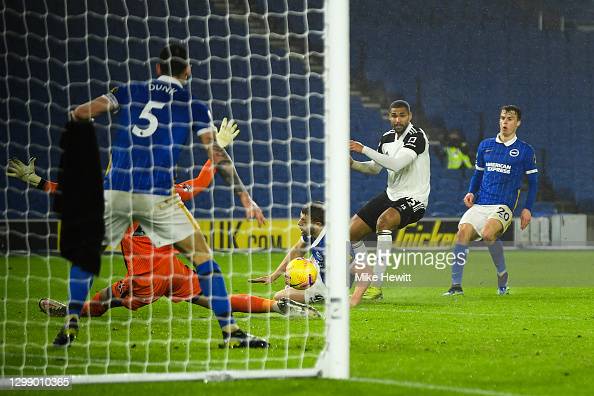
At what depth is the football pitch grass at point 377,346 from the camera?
184 inches

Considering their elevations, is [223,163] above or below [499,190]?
above

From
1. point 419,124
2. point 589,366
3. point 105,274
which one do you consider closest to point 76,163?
point 589,366

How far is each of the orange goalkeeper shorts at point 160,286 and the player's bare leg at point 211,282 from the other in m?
0.80

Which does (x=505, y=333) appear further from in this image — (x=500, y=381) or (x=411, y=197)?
(x=411, y=197)

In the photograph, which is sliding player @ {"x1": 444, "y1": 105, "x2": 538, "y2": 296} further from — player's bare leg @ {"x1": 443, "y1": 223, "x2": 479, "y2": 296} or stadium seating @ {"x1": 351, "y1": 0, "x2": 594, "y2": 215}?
stadium seating @ {"x1": 351, "y1": 0, "x2": 594, "y2": 215}

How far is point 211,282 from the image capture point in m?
5.76

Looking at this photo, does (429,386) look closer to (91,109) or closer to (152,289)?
(91,109)

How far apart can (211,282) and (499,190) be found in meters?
6.01

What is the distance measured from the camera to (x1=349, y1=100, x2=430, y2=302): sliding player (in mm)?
9812

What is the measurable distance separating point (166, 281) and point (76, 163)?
176cm

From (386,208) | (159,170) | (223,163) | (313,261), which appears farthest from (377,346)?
(386,208)

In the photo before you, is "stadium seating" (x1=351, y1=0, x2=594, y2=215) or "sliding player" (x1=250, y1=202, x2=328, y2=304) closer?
"sliding player" (x1=250, y1=202, x2=328, y2=304)

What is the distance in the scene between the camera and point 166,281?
6812 mm

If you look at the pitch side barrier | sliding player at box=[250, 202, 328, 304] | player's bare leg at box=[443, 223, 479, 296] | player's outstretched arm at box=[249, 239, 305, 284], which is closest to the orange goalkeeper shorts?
player's outstretched arm at box=[249, 239, 305, 284]
